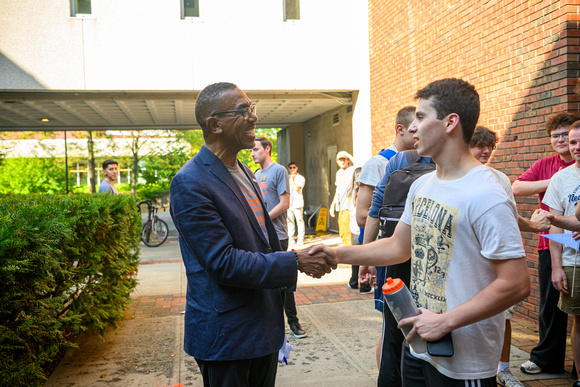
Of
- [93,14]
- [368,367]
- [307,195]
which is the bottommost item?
[368,367]

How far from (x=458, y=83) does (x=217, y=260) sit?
131cm

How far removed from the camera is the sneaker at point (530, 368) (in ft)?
14.8

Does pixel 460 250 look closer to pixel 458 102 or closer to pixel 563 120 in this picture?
pixel 458 102

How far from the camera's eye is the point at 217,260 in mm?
2229

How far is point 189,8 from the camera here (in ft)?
40.3

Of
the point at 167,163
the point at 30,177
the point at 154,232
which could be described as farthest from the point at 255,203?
the point at 167,163

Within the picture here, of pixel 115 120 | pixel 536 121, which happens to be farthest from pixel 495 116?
pixel 115 120

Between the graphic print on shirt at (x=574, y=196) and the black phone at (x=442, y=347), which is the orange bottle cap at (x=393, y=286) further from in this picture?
the graphic print on shirt at (x=574, y=196)

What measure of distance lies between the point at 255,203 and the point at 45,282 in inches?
67.3

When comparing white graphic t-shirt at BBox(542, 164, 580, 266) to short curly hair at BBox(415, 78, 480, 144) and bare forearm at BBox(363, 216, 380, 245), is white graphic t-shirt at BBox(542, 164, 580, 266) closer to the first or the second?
bare forearm at BBox(363, 216, 380, 245)

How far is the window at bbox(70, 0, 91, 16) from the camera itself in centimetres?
1184

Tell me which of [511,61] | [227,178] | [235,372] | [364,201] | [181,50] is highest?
[181,50]

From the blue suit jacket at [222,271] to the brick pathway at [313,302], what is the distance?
4025mm

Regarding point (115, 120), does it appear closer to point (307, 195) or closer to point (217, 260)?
point (307, 195)
